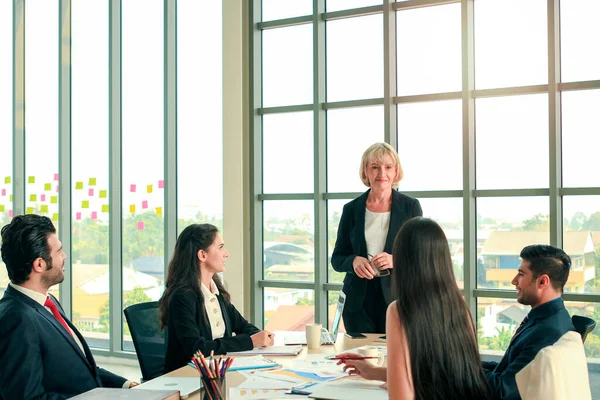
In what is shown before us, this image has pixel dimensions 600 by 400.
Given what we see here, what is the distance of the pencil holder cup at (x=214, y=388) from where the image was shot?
1718mm

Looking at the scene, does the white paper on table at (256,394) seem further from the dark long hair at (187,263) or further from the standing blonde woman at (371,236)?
the standing blonde woman at (371,236)

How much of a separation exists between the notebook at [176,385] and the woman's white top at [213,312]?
2.28 ft

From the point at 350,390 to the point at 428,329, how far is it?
47 cm

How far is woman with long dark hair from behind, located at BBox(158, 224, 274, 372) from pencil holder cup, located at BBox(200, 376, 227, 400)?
3.09 ft

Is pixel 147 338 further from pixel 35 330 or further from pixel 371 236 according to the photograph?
pixel 371 236

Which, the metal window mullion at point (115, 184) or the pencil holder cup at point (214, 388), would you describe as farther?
the metal window mullion at point (115, 184)

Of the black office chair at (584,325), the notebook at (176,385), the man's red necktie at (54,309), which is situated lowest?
the notebook at (176,385)

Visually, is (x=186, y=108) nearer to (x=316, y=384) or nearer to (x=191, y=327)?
(x=191, y=327)

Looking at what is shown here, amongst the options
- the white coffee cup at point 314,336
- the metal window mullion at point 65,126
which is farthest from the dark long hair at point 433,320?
the metal window mullion at point 65,126

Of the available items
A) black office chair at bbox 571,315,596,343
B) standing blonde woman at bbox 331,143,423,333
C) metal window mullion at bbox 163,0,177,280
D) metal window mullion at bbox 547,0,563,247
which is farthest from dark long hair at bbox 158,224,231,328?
metal window mullion at bbox 163,0,177,280

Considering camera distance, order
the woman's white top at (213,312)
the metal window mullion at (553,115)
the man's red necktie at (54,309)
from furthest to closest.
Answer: the metal window mullion at (553,115)
the woman's white top at (213,312)
the man's red necktie at (54,309)

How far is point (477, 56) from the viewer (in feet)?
15.1

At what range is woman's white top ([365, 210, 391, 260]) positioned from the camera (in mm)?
3477

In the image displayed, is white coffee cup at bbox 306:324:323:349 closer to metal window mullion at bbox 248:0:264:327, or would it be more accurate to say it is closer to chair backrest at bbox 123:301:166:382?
chair backrest at bbox 123:301:166:382
